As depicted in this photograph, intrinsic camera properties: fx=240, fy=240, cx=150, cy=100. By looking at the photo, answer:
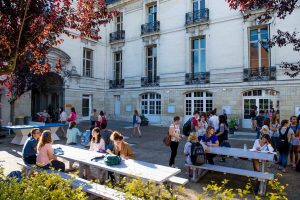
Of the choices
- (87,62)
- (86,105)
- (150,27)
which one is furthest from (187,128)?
Result: (87,62)

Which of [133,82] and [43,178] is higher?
[133,82]

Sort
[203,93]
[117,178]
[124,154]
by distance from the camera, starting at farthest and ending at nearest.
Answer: [203,93] → [124,154] → [117,178]

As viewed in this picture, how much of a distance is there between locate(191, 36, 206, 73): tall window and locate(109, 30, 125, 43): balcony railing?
699 centimetres

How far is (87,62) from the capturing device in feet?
70.5

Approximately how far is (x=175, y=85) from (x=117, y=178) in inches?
533

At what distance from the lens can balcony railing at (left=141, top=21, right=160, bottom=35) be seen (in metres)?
19.7

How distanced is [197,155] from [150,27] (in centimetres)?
1643

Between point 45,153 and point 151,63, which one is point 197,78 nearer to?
point 151,63

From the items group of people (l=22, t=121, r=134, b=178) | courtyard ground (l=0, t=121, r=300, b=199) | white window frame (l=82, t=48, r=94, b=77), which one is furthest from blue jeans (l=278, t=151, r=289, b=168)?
white window frame (l=82, t=48, r=94, b=77)

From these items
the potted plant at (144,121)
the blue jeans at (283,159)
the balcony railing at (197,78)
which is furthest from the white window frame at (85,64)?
the blue jeans at (283,159)

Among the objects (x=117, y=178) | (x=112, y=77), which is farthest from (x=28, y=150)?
(x=112, y=77)

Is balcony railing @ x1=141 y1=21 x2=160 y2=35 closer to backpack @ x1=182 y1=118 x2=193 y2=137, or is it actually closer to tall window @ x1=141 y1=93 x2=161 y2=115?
tall window @ x1=141 y1=93 x2=161 y2=115

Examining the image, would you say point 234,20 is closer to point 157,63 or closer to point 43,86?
point 157,63

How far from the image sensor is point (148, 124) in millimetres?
19375
